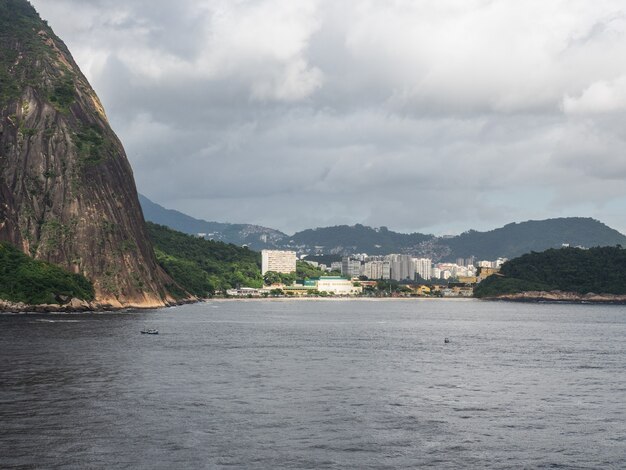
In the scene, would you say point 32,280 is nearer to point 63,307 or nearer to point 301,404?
point 63,307

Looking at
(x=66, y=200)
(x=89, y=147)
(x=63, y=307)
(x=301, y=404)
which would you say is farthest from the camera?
(x=89, y=147)

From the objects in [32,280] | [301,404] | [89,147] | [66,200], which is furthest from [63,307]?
[301,404]

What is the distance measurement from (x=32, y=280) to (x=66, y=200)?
31948 millimetres

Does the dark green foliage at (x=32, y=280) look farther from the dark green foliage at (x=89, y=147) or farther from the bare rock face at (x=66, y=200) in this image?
the dark green foliage at (x=89, y=147)

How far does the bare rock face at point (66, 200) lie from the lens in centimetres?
17450

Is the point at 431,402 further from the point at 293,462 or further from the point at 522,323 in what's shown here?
the point at 522,323

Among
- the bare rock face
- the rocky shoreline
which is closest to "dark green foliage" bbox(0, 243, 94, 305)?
the rocky shoreline

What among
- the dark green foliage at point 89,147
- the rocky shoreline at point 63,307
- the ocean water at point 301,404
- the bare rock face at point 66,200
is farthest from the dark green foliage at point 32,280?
the ocean water at point 301,404

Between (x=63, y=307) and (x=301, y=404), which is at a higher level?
(x=63, y=307)

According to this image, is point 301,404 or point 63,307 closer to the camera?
point 301,404

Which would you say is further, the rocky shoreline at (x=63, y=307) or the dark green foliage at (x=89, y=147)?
the dark green foliage at (x=89, y=147)

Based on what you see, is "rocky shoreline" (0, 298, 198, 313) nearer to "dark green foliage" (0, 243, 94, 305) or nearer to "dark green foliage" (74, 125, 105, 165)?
"dark green foliage" (0, 243, 94, 305)

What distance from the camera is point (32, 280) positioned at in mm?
154000

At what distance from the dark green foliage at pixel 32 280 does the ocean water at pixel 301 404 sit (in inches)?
1765
